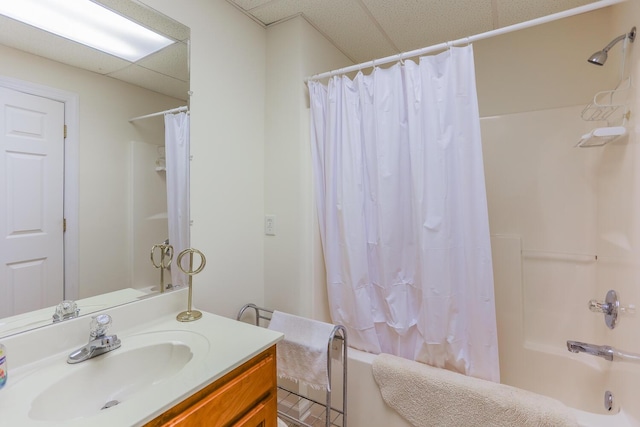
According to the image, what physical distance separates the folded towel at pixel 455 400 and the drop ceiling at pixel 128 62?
1690 millimetres

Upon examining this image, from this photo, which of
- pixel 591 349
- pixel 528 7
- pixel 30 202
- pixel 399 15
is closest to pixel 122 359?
pixel 30 202

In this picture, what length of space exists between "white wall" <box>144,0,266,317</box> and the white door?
1.65ft

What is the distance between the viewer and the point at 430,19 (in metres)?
1.76

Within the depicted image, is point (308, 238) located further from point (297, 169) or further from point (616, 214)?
point (616, 214)

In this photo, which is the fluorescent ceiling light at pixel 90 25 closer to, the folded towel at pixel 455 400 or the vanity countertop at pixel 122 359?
the vanity countertop at pixel 122 359

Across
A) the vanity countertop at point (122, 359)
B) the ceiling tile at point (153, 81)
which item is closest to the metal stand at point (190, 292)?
the vanity countertop at point (122, 359)

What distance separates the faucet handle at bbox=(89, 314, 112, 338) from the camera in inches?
39.4

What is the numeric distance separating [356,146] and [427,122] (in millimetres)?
385

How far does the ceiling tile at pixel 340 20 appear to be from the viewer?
1.62 m

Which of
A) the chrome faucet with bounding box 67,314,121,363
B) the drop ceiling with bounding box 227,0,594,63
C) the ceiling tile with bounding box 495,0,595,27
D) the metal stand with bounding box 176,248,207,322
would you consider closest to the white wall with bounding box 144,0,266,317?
→ the metal stand with bounding box 176,248,207,322

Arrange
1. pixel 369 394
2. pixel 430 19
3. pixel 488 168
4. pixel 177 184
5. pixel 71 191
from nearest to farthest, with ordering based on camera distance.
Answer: pixel 71 191
pixel 177 184
pixel 369 394
pixel 430 19
pixel 488 168

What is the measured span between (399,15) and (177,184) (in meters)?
1.56

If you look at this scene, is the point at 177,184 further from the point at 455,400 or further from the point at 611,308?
the point at 611,308

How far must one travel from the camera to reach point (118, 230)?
3.94 ft
